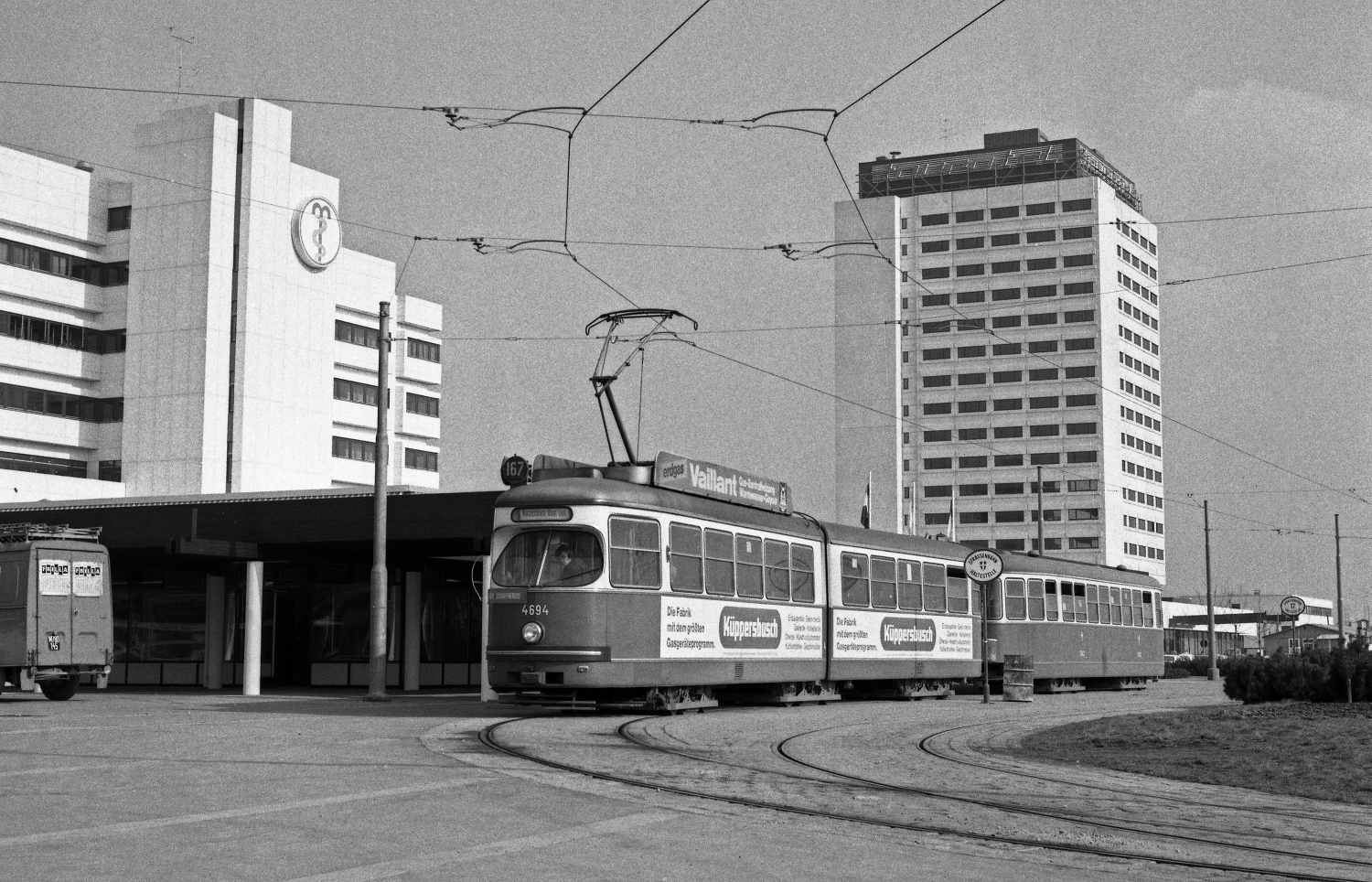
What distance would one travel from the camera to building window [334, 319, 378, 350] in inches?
3620

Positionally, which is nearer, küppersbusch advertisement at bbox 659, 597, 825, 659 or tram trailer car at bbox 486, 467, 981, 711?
tram trailer car at bbox 486, 467, 981, 711

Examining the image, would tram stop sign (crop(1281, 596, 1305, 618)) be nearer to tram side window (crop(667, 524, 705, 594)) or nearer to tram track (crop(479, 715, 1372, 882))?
tram side window (crop(667, 524, 705, 594))

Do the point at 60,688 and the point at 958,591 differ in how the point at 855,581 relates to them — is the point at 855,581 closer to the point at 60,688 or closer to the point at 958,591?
the point at 958,591

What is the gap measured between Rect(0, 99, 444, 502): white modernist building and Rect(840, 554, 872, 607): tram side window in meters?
56.1

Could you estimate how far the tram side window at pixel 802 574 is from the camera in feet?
84.4

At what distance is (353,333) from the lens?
9306 cm

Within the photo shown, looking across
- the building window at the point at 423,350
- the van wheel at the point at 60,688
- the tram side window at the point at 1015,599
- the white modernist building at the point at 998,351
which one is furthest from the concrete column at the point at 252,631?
the white modernist building at the point at 998,351

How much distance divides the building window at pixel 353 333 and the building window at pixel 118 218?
1253 centimetres

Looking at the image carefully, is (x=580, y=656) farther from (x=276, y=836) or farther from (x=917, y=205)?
(x=917, y=205)

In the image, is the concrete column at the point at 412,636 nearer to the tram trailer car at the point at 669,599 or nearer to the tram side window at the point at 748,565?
the tram trailer car at the point at 669,599

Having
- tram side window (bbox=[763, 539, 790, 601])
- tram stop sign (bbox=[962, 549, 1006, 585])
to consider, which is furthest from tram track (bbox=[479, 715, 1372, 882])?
tram stop sign (bbox=[962, 549, 1006, 585])

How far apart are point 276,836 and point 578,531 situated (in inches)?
456

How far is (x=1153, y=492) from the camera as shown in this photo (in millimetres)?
153875

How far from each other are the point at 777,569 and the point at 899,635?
4.89 metres
